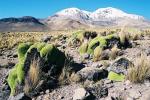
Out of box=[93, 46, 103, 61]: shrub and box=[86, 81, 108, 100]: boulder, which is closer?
box=[86, 81, 108, 100]: boulder

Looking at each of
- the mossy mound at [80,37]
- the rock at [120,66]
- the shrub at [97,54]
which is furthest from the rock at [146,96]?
the mossy mound at [80,37]

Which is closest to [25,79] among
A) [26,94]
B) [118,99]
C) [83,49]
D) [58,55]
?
[26,94]

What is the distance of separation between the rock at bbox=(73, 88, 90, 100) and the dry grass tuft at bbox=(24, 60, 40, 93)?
1.20m

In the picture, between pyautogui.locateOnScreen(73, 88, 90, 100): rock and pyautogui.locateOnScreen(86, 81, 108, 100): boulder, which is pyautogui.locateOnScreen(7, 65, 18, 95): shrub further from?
pyautogui.locateOnScreen(86, 81, 108, 100): boulder

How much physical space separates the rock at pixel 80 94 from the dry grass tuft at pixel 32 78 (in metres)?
1.20

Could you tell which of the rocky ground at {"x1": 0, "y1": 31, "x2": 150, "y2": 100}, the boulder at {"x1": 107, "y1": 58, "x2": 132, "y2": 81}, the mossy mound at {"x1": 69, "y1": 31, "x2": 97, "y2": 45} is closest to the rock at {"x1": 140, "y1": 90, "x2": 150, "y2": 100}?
the rocky ground at {"x1": 0, "y1": 31, "x2": 150, "y2": 100}

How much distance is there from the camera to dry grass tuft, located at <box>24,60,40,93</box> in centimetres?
840

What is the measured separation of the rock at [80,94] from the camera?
7621 mm

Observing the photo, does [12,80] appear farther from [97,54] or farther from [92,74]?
[97,54]

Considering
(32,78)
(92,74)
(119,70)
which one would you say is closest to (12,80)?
(32,78)

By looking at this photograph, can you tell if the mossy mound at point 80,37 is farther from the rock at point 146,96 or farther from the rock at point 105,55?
the rock at point 146,96

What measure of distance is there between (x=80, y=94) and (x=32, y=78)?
147 centimetres

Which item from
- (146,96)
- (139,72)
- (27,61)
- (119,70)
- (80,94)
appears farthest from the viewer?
(27,61)

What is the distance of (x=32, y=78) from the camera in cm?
856
